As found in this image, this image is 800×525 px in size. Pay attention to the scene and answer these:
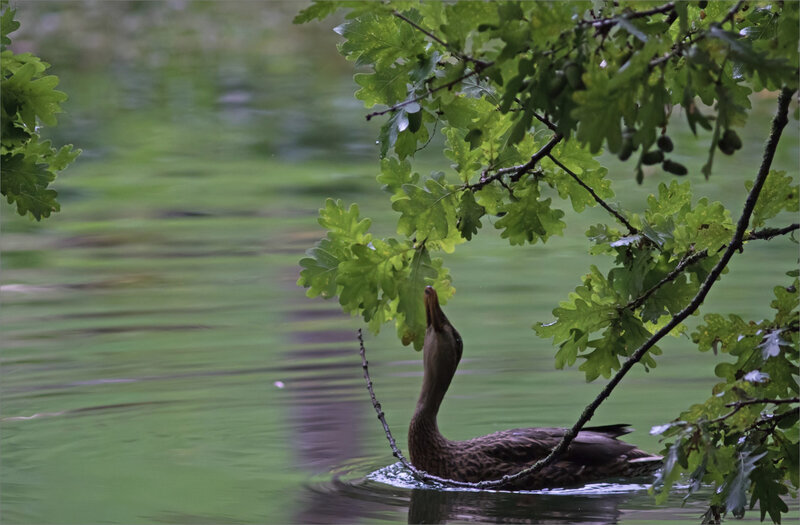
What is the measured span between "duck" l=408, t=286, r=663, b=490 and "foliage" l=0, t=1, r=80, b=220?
6.93ft

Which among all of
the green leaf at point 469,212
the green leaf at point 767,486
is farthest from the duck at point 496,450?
the green leaf at point 767,486

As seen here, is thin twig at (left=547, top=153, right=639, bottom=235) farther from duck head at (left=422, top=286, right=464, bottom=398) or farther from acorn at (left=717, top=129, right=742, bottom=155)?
duck head at (left=422, top=286, right=464, bottom=398)

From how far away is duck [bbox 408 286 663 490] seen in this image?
5914mm

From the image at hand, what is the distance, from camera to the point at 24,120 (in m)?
4.06

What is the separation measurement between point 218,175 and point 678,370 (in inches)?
319

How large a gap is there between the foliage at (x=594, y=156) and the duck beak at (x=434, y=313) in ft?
1.86

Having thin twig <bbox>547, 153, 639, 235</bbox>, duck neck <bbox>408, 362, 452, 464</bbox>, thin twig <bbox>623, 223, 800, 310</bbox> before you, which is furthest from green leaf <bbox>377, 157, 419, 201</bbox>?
duck neck <bbox>408, 362, 452, 464</bbox>

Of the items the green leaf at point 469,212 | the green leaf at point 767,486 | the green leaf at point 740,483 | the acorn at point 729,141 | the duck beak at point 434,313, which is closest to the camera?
the acorn at point 729,141

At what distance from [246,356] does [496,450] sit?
2449mm

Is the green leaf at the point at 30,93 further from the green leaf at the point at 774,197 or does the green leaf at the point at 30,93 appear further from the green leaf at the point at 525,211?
the green leaf at the point at 774,197

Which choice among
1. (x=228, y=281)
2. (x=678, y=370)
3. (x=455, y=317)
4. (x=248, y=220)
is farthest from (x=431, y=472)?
(x=248, y=220)

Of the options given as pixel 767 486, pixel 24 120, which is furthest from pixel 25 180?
pixel 767 486

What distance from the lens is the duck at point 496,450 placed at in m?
5.91

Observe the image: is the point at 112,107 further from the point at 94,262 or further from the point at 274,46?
the point at 94,262
